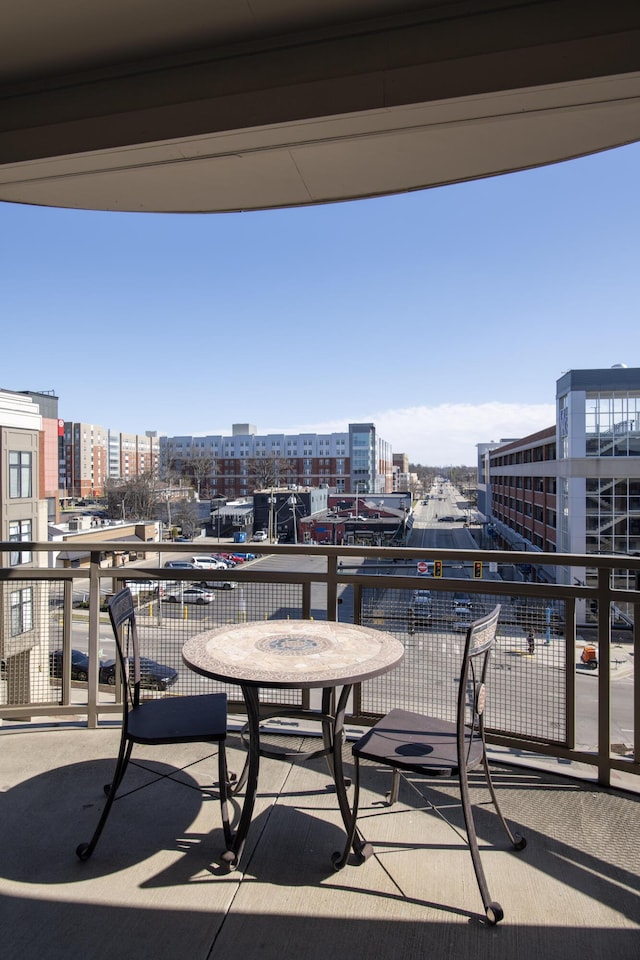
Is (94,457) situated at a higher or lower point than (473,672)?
higher

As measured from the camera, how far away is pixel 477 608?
2570 millimetres

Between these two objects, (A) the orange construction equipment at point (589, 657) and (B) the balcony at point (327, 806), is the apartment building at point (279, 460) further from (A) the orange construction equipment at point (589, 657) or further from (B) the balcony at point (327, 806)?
(A) the orange construction equipment at point (589, 657)

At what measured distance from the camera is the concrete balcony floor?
1.50m

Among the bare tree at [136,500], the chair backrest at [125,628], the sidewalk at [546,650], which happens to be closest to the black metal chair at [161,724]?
the chair backrest at [125,628]

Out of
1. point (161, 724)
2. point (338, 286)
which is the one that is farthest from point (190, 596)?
point (338, 286)

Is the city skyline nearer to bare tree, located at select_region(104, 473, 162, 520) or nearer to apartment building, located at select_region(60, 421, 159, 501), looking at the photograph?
bare tree, located at select_region(104, 473, 162, 520)

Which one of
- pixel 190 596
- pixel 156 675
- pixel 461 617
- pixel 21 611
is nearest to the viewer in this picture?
pixel 461 617

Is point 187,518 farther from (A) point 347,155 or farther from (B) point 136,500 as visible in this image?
(A) point 347,155

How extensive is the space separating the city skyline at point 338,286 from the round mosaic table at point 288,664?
2516 millimetres

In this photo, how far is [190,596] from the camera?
2824mm

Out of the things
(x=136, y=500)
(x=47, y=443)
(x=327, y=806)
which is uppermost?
(x=47, y=443)

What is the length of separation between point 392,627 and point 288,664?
3.19 ft

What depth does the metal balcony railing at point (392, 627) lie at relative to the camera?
249 cm

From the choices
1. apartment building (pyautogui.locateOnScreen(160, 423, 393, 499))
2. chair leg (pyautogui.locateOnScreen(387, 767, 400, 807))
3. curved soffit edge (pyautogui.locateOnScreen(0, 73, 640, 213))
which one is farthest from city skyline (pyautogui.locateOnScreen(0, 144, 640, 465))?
apartment building (pyautogui.locateOnScreen(160, 423, 393, 499))
